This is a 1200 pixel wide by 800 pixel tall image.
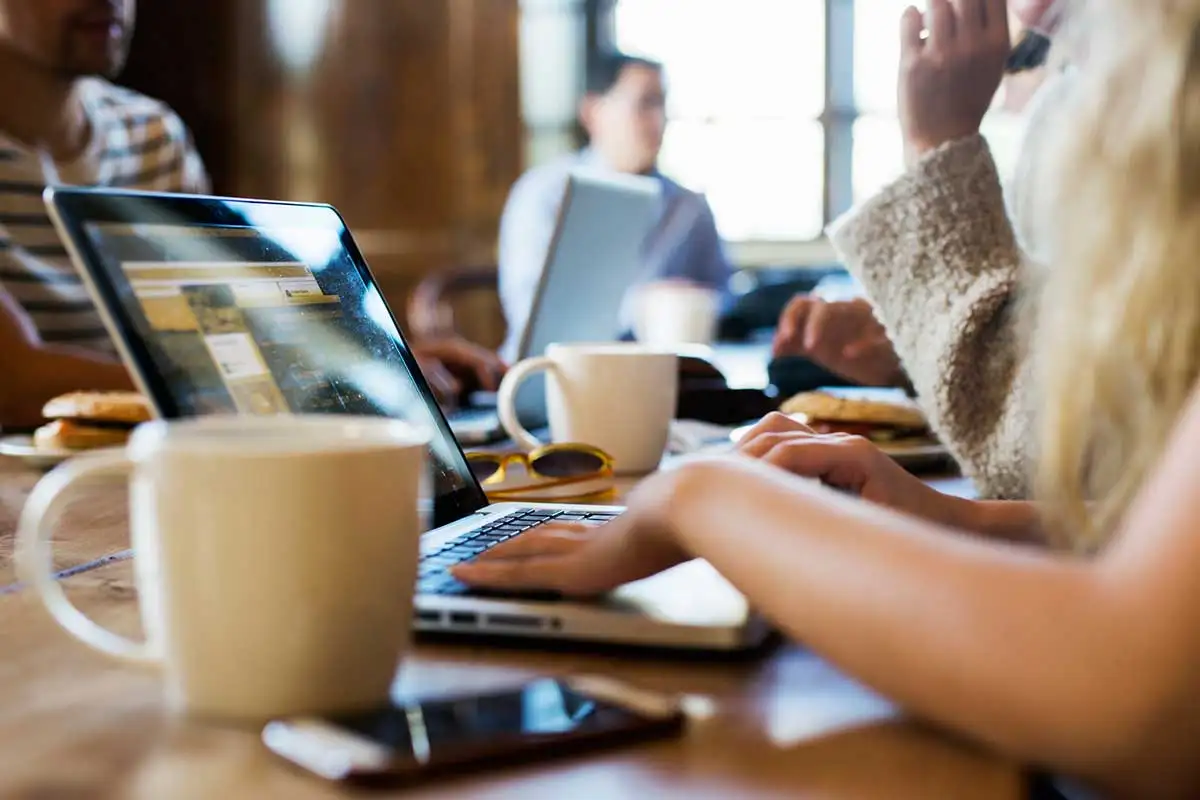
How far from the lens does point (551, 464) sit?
0.95m

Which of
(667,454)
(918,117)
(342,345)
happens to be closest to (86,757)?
(342,345)

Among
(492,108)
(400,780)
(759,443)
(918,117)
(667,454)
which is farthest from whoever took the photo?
(492,108)

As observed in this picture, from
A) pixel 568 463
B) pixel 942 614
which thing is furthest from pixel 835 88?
pixel 942 614

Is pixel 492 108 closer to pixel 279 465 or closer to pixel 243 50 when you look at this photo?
pixel 243 50

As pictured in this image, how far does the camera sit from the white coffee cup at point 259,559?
0.42 meters

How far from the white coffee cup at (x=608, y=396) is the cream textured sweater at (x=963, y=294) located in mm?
219

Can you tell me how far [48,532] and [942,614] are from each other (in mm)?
303

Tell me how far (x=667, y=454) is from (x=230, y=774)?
0.83 meters

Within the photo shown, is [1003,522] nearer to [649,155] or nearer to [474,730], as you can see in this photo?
A: [474,730]

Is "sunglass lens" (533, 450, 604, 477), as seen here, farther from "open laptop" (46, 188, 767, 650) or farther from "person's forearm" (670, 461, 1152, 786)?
"person's forearm" (670, 461, 1152, 786)

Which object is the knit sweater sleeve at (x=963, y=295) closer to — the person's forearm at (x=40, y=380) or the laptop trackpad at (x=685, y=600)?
the laptop trackpad at (x=685, y=600)

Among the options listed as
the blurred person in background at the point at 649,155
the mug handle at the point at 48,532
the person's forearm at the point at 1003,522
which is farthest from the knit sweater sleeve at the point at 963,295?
the blurred person in background at the point at 649,155

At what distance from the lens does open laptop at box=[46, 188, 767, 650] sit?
1.77ft

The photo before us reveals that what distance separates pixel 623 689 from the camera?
46 cm
